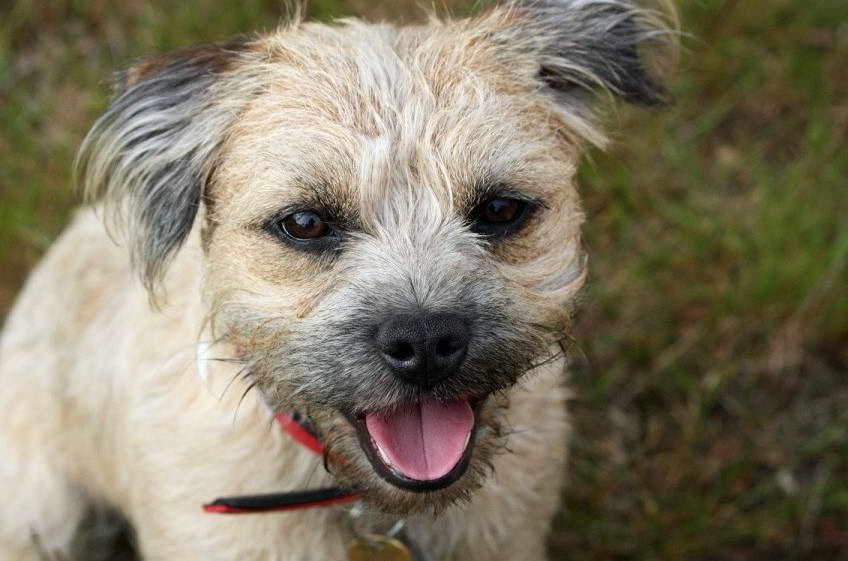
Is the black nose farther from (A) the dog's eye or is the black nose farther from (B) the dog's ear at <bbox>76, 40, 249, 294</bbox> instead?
(B) the dog's ear at <bbox>76, 40, 249, 294</bbox>

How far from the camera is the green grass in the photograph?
4.00 metres

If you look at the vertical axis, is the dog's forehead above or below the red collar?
above

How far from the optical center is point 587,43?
280cm

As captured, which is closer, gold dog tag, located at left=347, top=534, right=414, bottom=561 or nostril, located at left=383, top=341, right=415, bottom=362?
nostril, located at left=383, top=341, right=415, bottom=362

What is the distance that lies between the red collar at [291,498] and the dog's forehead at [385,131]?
614 mm

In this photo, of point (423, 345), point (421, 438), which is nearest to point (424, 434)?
point (421, 438)

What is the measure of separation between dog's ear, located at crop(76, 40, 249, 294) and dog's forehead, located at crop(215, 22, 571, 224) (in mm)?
97

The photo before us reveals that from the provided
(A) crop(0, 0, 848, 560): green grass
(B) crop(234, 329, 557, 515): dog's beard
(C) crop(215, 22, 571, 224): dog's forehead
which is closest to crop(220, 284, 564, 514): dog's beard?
(B) crop(234, 329, 557, 515): dog's beard

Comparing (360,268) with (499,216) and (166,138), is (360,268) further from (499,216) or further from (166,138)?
(166,138)

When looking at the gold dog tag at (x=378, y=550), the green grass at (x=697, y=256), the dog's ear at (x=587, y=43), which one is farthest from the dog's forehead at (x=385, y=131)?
the green grass at (x=697, y=256)

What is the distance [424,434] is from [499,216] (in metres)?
0.56

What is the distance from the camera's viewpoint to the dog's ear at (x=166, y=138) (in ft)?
8.57

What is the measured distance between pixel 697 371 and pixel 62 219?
2.88 metres

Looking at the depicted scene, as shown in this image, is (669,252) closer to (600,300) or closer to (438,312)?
(600,300)
